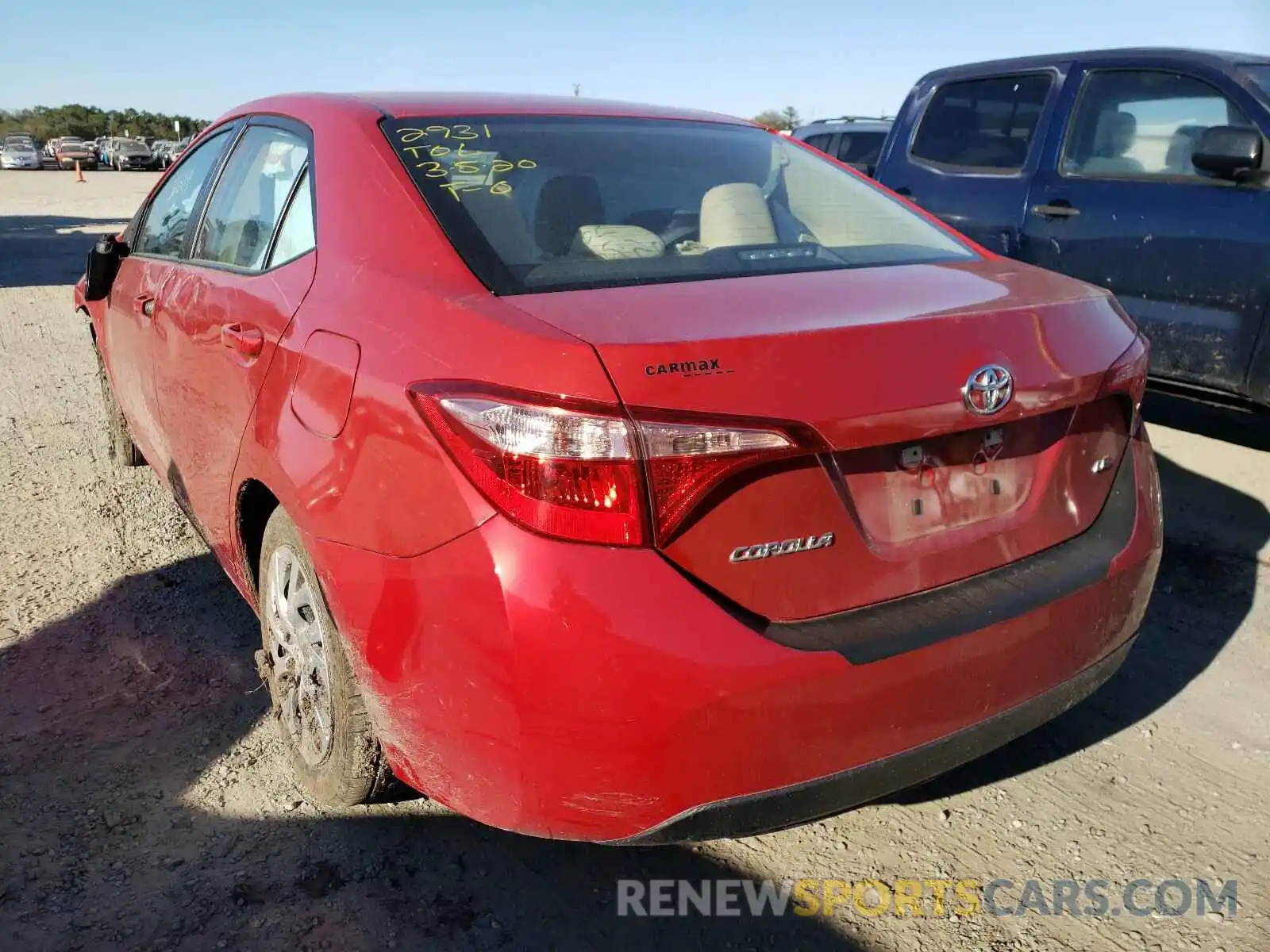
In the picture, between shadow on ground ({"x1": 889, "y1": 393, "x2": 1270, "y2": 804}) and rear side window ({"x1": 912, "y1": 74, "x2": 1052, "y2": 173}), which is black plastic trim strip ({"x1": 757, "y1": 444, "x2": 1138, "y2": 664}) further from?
rear side window ({"x1": 912, "y1": 74, "x2": 1052, "y2": 173})

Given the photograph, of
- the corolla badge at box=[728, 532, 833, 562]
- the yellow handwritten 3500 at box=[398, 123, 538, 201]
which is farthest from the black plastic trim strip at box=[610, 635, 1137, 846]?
the yellow handwritten 3500 at box=[398, 123, 538, 201]

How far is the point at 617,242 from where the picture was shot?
90.4 inches

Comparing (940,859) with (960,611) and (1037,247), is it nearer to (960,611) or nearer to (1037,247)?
(960,611)

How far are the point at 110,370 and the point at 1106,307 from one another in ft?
12.5

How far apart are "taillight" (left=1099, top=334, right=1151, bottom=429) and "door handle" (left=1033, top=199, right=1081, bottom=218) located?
3.21m

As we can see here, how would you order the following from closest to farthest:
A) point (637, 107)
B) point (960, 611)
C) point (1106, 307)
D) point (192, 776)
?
1. point (960, 611)
2. point (1106, 307)
3. point (192, 776)
4. point (637, 107)

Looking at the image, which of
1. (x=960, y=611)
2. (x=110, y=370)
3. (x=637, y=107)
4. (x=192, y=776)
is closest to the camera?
(x=960, y=611)

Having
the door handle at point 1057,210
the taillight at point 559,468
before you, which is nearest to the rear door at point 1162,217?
the door handle at point 1057,210

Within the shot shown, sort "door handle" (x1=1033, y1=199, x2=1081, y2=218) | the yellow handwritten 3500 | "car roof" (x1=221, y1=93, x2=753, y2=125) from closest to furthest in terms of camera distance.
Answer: the yellow handwritten 3500 → "car roof" (x1=221, y1=93, x2=753, y2=125) → "door handle" (x1=1033, y1=199, x2=1081, y2=218)

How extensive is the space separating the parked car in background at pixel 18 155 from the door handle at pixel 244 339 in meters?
57.1

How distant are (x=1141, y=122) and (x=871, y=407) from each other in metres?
4.37

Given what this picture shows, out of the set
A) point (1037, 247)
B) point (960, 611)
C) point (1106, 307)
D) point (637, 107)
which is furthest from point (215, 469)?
point (1037, 247)

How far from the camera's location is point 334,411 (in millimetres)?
2020

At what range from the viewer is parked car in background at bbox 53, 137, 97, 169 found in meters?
50.1
